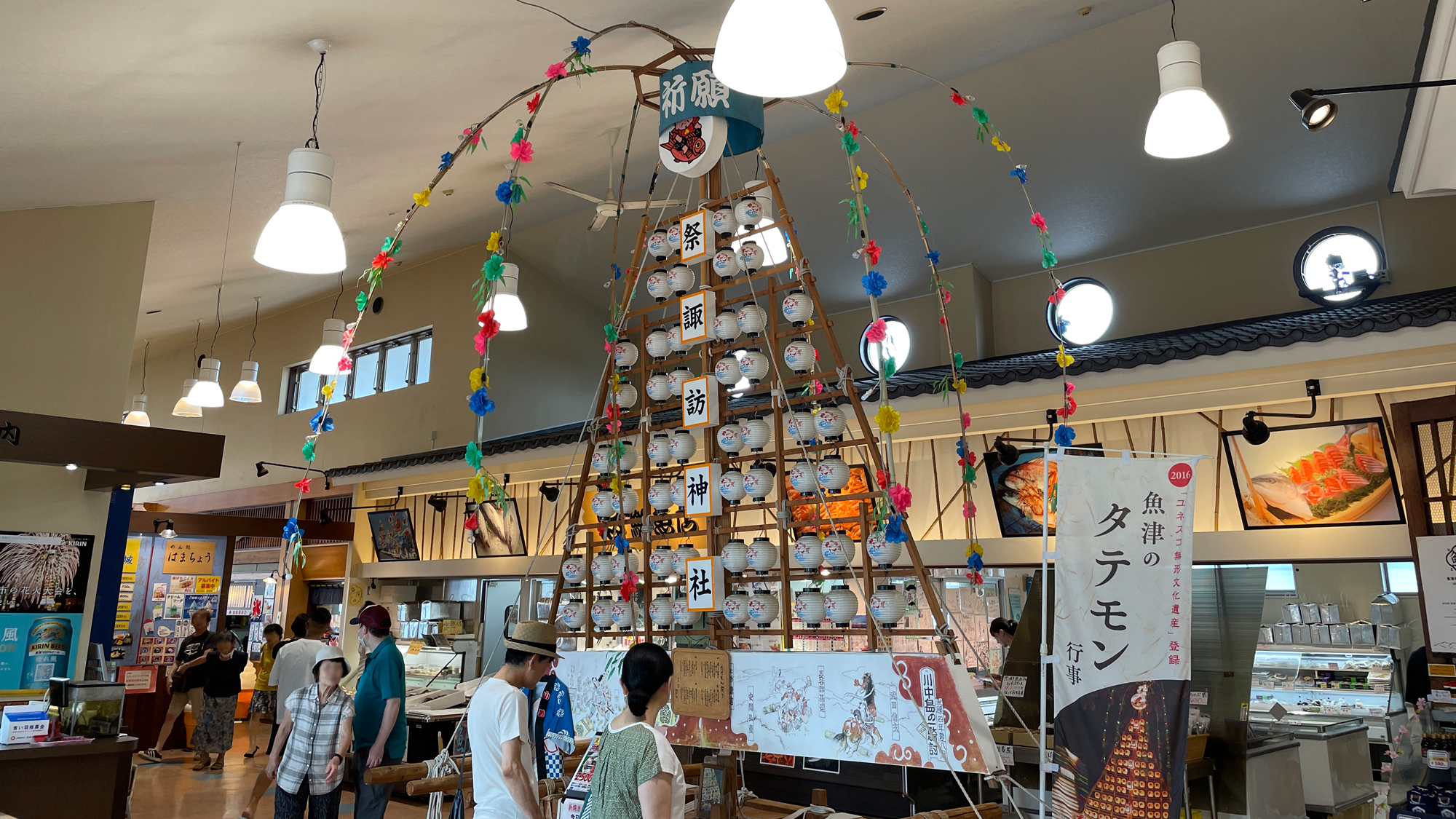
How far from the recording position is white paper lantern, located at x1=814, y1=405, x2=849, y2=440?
379cm

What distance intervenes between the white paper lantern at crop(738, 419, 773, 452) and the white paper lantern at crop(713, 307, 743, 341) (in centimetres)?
38

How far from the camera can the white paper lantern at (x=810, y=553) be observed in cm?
378

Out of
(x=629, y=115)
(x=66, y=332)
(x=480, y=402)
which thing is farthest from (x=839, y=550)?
(x=66, y=332)

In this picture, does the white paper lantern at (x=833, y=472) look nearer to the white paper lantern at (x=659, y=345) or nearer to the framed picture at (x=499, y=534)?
the white paper lantern at (x=659, y=345)

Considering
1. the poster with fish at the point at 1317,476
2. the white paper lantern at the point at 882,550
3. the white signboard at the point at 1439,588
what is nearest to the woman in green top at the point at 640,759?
the white paper lantern at the point at 882,550

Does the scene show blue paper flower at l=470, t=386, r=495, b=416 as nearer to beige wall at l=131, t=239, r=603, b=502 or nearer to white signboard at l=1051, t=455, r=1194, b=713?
white signboard at l=1051, t=455, r=1194, b=713

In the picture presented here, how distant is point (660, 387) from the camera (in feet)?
13.9

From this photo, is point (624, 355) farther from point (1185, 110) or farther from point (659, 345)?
point (1185, 110)

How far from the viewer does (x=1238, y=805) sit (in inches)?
220

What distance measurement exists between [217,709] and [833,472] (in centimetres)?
717

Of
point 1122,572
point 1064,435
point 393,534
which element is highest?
point 393,534

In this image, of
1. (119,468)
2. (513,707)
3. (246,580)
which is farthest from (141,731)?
(513,707)

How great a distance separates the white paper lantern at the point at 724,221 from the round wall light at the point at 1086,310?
5153mm

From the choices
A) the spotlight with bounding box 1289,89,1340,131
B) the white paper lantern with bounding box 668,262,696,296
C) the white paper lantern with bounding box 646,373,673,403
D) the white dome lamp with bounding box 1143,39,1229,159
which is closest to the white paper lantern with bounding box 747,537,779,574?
the white paper lantern with bounding box 646,373,673,403
